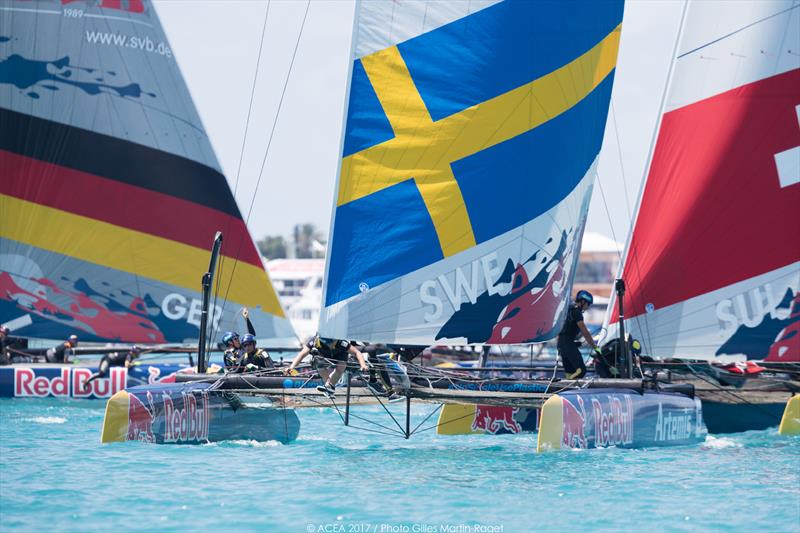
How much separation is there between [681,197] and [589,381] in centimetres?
364

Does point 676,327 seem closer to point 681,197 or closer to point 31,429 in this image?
point 681,197

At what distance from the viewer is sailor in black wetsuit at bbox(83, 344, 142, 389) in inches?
782

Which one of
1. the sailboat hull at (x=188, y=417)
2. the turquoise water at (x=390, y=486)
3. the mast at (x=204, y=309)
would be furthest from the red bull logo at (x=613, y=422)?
the mast at (x=204, y=309)

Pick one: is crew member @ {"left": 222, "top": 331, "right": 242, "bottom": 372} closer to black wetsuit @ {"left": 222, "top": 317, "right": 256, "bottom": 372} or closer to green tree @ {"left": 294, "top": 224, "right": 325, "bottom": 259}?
black wetsuit @ {"left": 222, "top": 317, "right": 256, "bottom": 372}

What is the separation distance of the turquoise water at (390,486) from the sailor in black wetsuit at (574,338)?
1.09m

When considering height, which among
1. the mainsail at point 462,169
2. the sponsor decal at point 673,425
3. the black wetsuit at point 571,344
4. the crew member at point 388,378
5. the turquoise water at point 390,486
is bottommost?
the turquoise water at point 390,486

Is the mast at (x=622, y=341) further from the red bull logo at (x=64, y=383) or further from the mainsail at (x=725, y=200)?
the red bull logo at (x=64, y=383)

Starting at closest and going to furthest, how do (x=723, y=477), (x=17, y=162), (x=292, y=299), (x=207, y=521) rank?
(x=207, y=521)
(x=723, y=477)
(x=17, y=162)
(x=292, y=299)

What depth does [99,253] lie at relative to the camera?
66.3 feet

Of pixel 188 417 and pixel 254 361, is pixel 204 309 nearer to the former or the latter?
pixel 254 361

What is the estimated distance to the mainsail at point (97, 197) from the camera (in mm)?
20172

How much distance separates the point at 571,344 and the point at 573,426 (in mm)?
2462

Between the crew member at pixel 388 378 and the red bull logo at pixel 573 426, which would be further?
the crew member at pixel 388 378

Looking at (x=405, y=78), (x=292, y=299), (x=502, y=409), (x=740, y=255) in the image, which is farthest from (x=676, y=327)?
(x=292, y=299)
